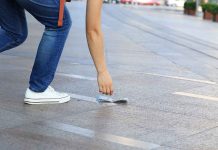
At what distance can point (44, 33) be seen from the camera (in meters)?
5.07

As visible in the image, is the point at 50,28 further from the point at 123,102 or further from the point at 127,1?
the point at 127,1

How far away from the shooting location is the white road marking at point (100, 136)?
3.98 meters

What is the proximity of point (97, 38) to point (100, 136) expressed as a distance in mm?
912

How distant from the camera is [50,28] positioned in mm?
5020

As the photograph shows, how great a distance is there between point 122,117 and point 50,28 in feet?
3.32

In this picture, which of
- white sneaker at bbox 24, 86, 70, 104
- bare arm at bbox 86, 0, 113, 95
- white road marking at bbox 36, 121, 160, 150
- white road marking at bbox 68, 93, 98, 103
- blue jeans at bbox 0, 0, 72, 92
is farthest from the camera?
white road marking at bbox 68, 93, 98, 103

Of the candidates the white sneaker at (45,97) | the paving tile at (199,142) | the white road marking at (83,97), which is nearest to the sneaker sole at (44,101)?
the white sneaker at (45,97)

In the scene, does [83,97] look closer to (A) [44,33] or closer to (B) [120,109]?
(B) [120,109]

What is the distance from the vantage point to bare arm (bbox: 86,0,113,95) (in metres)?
4.59

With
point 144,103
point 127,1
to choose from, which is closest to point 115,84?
point 144,103

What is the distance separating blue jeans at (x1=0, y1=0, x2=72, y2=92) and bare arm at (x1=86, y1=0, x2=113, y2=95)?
1.29 feet

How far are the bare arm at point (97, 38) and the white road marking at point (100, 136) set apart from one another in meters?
0.49

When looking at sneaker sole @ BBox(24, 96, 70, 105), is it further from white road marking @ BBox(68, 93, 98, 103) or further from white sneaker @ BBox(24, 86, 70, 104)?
white road marking @ BBox(68, 93, 98, 103)

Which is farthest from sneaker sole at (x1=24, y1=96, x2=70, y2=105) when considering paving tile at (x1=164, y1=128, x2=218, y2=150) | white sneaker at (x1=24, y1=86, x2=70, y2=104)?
paving tile at (x1=164, y1=128, x2=218, y2=150)
